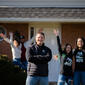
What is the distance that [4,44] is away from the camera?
40.2 feet

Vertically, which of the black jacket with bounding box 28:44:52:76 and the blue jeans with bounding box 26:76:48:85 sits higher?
the black jacket with bounding box 28:44:52:76

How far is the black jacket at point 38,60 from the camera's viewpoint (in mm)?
5770

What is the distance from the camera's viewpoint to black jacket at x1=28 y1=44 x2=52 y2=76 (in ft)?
18.9

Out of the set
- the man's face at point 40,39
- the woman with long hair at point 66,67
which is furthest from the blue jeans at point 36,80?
the woman with long hair at point 66,67

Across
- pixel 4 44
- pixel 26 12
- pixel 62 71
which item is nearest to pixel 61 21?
pixel 26 12

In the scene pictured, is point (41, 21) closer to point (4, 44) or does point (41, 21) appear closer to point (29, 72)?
point (4, 44)

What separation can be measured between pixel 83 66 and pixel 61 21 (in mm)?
4590
